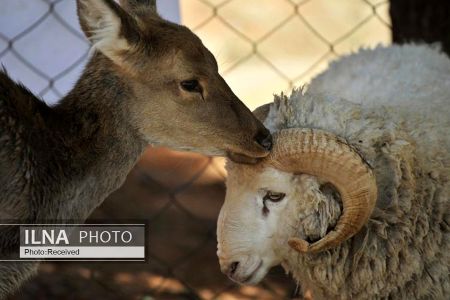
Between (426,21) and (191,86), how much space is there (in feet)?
7.79

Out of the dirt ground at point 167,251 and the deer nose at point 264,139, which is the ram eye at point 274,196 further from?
the dirt ground at point 167,251

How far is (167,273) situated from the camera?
5758 mm

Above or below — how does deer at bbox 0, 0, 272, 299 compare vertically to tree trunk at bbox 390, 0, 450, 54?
below

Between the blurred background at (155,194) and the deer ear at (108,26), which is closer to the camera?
the deer ear at (108,26)

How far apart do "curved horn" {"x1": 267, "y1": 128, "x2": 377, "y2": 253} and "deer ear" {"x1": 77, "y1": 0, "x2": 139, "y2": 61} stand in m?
0.71

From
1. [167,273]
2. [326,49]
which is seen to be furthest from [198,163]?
[326,49]

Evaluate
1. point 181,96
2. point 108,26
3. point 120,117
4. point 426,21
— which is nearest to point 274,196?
point 181,96

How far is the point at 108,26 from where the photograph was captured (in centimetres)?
340

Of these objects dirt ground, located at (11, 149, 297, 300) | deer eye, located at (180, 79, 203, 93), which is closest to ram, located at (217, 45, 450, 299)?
deer eye, located at (180, 79, 203, 93)

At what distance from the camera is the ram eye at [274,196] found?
139 inches

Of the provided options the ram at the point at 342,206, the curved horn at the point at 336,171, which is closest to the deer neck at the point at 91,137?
the ram at the point at 342,206

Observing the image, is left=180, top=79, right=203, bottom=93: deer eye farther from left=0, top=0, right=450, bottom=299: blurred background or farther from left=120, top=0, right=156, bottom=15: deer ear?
left=0, top=0, right=450, bottom=299: blurred background

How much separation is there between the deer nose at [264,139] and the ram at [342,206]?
1.1 inches

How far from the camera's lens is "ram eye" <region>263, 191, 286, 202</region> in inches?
139
